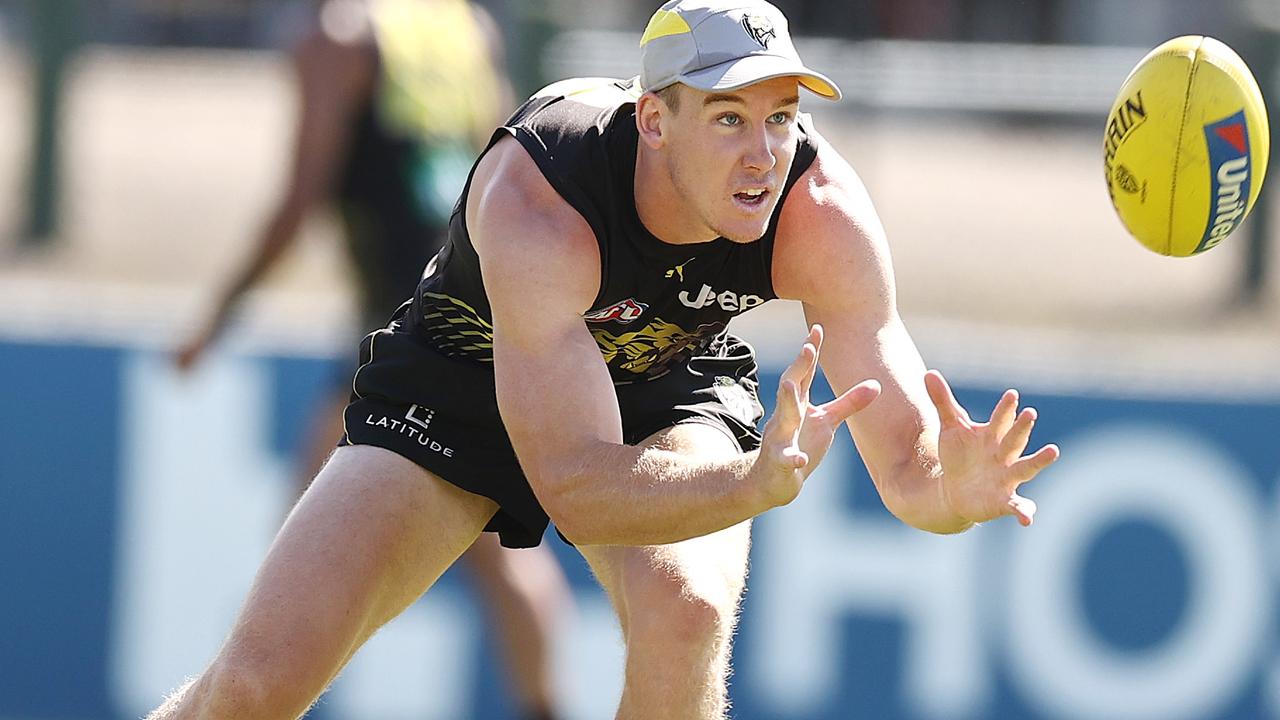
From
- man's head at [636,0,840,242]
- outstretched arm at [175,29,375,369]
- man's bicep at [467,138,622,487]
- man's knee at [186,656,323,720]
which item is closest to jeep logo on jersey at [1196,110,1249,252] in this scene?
man's head at [636,0,840,242]

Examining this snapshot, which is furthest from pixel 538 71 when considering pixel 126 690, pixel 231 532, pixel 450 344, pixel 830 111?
pixel 450 344

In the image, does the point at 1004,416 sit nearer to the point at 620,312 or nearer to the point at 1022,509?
the point at 1022,509

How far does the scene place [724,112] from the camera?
4.28 metres

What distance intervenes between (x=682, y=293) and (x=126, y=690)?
4195 mm

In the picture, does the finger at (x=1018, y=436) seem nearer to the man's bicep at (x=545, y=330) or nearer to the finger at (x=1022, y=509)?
the finger at (x=1022, y=509)

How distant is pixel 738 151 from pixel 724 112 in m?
0.09

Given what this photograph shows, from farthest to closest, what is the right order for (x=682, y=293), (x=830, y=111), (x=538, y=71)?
(x=830, y=111) → (x=538, y=71) → (x=682, y=293)

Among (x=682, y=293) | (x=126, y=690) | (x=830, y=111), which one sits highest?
(x=682, y=293)

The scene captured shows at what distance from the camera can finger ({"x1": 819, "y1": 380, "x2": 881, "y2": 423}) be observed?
4008 mm

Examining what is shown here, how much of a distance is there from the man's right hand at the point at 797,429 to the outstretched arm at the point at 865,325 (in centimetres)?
39

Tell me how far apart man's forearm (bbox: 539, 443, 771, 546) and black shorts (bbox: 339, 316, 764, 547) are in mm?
485

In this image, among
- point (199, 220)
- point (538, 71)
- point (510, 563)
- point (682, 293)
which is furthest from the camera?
point (199, 220)

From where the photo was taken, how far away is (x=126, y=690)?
7906mm

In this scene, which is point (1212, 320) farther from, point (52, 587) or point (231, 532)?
point (52, 587)
